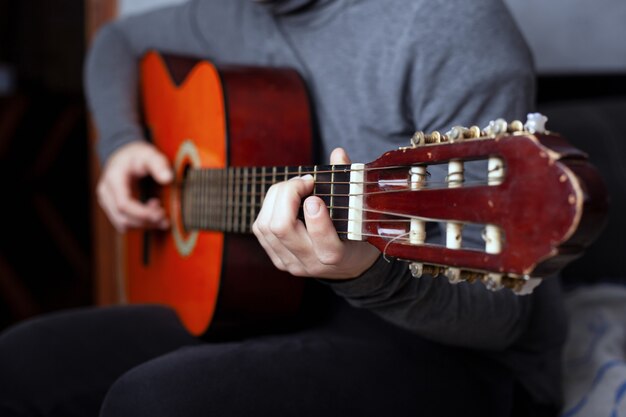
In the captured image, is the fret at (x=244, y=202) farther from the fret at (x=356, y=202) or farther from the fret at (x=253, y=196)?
the fret at (x=356, y=202)

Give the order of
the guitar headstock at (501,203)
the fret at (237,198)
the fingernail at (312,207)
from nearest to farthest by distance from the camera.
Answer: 1. the guitar headstock at (501,203)
2. the fingernail at (312,207)
3. the fret at (237,198)

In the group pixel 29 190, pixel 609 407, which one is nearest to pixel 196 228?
pixel 609 407

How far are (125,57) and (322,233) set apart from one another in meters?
0.88

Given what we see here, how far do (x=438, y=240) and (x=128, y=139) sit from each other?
2.14ft

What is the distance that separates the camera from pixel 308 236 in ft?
2.10

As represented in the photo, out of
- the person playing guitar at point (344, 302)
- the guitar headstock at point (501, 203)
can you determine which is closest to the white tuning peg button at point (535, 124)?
the guitar headstock at point (501, 203)

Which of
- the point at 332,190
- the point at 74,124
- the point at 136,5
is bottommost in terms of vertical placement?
the point at 74,124

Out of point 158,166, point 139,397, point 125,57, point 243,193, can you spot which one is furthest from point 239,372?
point 125,57

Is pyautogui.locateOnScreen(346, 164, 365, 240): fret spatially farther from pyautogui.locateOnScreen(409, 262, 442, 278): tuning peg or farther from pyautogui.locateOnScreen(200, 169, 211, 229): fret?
pyautogui.locateOnScreen(200, 169, 211, 229): fret

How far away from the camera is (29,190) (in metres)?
2.21

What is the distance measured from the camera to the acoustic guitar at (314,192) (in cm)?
46

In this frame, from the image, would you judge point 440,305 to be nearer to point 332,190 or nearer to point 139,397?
point 332,190

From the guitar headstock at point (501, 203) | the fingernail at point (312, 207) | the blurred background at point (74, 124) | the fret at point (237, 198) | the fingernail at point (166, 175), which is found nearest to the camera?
the guitar headstock at point (501, 203)

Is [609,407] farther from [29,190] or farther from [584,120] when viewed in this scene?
[29,190]
